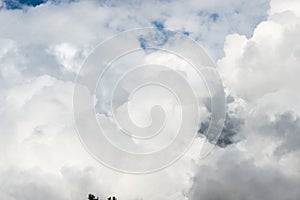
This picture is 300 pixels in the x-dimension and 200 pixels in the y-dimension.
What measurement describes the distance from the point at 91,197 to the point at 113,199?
15.1 m

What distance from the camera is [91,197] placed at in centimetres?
17675

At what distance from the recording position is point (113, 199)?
554ft
